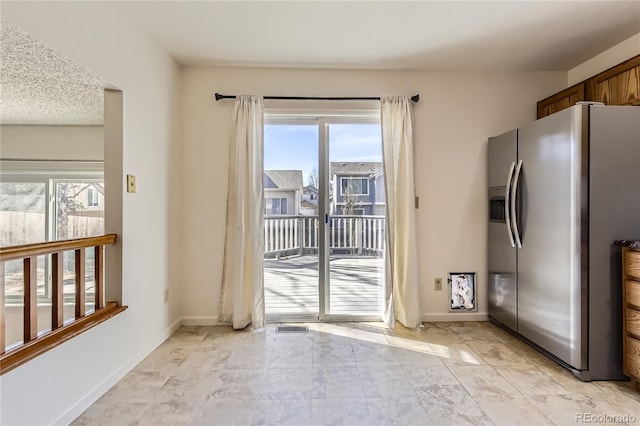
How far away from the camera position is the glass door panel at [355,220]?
3.06m

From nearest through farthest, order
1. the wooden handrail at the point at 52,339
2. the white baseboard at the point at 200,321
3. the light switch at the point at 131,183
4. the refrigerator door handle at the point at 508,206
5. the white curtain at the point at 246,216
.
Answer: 1. the wooden handrail at the point at 52,339
2. the light switch at the point at 131,183
3. the refrigerator door handle at the point at 508,206
4. the white curtain at the point at 246,216
5. the white baseboard at the point at 200,321

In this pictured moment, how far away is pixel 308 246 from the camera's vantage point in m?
3.08

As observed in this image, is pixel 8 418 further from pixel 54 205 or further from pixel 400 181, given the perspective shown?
pixel 54 205

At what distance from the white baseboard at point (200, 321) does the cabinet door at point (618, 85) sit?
150 inches

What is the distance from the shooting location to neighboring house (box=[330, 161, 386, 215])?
3072 mm

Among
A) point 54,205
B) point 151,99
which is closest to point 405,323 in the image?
point 151,99

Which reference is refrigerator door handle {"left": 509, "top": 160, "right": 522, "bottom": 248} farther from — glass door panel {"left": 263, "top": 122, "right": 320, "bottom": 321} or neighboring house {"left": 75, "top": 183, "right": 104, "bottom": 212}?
neighboring house {"left": 75, "top": 183, "right": 104, "bottom": 212}

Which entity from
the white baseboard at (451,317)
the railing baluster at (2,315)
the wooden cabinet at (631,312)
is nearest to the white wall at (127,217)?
the railing baluster at (2,315)

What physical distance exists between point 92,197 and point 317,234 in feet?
9.03

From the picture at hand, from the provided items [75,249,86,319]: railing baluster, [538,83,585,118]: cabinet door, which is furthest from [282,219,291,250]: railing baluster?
[538,83,585,118]: cabinet door

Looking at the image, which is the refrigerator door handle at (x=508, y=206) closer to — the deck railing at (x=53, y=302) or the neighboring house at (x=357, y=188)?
the neighboring house at (x=357, y=188)

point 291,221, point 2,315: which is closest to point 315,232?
point 291,221

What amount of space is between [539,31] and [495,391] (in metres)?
2.62

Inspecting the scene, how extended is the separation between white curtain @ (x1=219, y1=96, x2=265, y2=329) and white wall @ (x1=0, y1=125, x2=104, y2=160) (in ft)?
6.54
